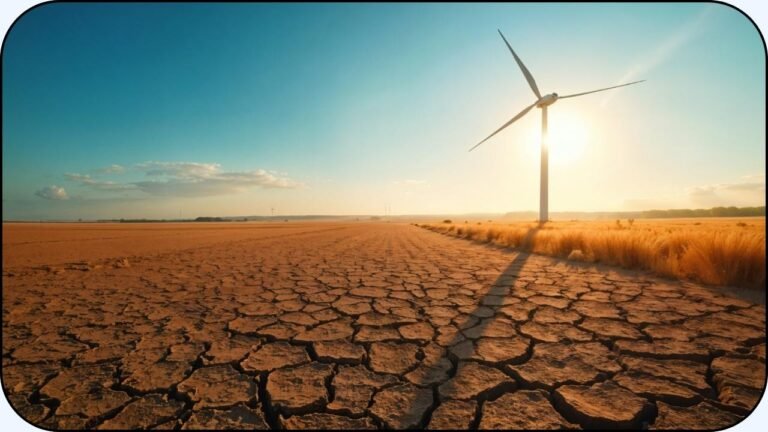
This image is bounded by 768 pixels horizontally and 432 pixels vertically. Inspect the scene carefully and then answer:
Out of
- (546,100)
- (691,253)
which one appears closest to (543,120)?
(546,100)

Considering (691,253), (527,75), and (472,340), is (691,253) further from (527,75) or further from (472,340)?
(527,75)

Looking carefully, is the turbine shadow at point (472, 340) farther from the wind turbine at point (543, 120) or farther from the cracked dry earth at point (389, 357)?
the wind turbine at point (543, 120)

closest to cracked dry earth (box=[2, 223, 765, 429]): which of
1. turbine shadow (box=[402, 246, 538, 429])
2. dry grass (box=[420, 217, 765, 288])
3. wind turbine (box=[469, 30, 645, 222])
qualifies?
turbine shadow (box=[402, 246, 538, 429])

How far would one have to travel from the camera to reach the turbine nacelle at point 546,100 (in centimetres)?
1695

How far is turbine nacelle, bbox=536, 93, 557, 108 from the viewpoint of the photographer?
667 inches

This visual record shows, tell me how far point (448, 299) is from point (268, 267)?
11.8 ft

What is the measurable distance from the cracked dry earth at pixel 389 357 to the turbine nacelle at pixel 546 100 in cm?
1653

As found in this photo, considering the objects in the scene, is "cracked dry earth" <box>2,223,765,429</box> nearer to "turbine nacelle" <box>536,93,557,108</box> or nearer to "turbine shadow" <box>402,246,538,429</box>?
"turbine shadow" <box>402,246,538,429</box>

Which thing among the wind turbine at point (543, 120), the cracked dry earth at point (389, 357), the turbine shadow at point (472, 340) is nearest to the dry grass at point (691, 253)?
the cracked dry earth at point (389, 357)

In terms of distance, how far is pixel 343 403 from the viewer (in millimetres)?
1395

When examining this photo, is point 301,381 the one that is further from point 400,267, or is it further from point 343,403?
point 400,267

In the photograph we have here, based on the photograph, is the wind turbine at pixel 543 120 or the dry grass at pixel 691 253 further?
the wind turbine at pixel 543 120

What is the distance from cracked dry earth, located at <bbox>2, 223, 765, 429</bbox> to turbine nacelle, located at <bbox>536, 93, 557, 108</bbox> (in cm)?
1653

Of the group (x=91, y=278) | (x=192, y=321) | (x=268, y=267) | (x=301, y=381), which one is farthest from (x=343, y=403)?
(x=91, y=278)
